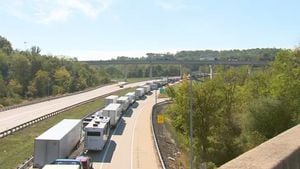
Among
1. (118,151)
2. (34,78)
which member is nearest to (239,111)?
(118,151)

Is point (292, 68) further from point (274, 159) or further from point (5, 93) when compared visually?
point (5, 93)

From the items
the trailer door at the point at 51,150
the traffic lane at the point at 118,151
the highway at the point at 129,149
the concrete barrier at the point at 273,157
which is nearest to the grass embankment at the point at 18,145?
the trailer door at the point at 51,150

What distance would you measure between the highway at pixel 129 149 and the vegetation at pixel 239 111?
489cm

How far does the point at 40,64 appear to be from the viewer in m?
148

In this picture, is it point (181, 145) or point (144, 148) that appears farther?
point (181, 145)

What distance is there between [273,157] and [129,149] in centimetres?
4118

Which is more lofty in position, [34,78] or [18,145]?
[34,78]

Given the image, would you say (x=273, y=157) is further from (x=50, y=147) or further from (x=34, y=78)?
(x=34, y=78)

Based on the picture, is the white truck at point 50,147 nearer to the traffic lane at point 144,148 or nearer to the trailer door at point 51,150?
the trailer door at point 51,150

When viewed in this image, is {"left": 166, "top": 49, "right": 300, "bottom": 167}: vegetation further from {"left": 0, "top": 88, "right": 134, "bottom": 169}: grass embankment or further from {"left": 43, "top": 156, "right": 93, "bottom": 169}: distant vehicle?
{"left": 0, "top": 88, "right": 134, "bottom": 169}: grass embankment

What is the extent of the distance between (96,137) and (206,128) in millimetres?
13940

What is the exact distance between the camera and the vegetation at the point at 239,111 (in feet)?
139

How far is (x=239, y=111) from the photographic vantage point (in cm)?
6406

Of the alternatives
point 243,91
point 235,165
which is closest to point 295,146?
point 235,165
